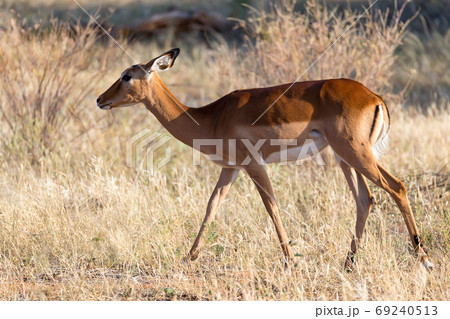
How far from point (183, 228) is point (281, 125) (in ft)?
4.61

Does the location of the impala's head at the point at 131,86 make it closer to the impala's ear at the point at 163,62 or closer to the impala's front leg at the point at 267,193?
the impala's ear at the point at 163,62

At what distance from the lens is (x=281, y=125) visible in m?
4.89

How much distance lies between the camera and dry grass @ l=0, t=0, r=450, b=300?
459 centimetres

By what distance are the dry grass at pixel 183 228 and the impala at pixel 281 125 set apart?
0.87 ft

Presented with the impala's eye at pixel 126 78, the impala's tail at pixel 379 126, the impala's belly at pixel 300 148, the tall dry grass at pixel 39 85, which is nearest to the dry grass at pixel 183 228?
the tall dry grass at pixel 39 85

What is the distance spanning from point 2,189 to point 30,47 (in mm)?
2332

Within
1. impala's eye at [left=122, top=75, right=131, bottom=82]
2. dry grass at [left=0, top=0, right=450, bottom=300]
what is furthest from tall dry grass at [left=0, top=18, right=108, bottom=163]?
impala's eye at [left=122, top=75, right=131, bottom=82]

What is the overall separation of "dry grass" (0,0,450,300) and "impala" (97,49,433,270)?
0.27m

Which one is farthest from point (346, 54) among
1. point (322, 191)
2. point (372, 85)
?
point (322, 191)

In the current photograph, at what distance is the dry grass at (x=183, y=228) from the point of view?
4.59 meters

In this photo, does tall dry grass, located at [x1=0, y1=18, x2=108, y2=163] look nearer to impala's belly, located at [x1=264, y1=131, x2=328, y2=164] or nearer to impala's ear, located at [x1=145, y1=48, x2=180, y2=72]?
impala's ear, located at [x1=145, y1=48, x2=180, y2=72]

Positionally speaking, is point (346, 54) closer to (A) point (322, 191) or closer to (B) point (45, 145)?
(A) point (322, 191)

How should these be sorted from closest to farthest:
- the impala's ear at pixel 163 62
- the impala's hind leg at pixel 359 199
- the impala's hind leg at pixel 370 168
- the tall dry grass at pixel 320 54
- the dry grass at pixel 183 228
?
the dry grass at pixel 183 228, the impala's hind leg at pixel 370 168, the impala's hind leg at pixel 359 199, the impala's ear at pixel 163 62, the tall dry grass at pixel 320 54

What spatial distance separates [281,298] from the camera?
4.29 m
